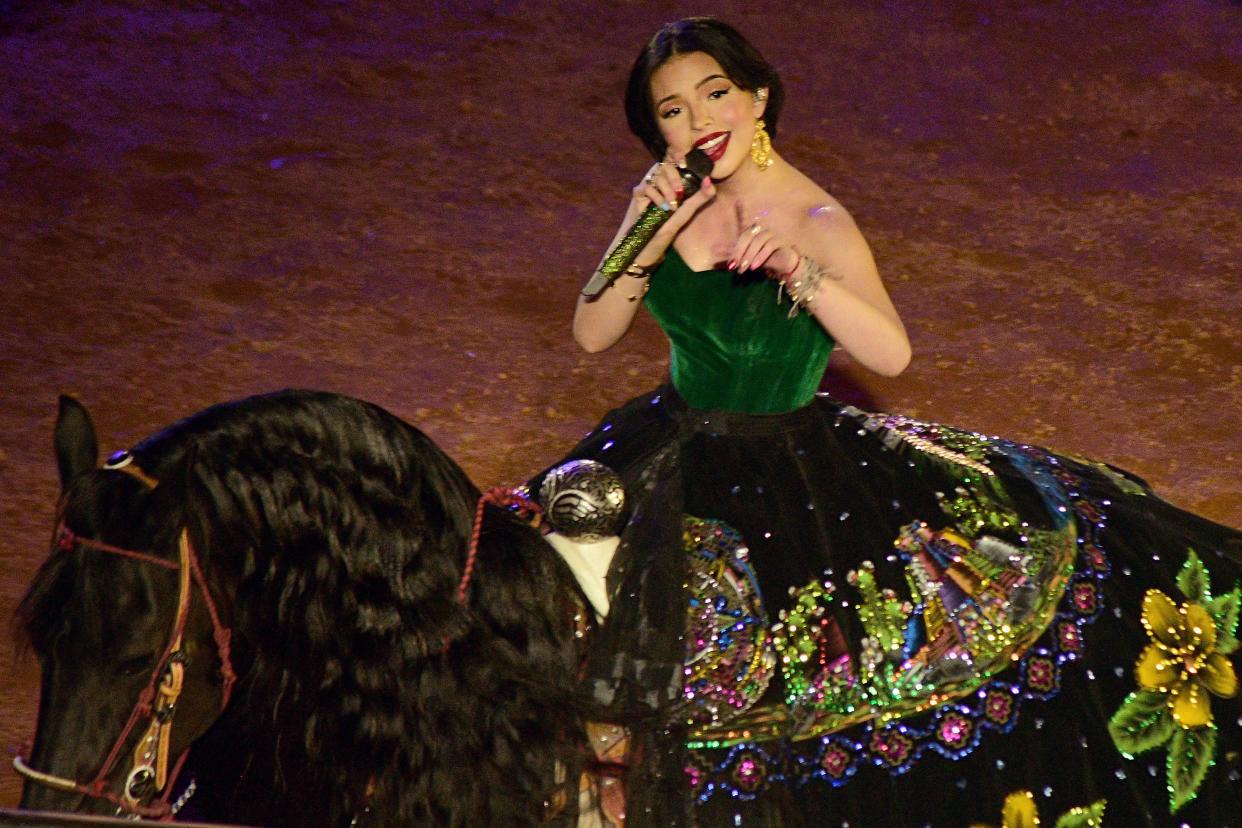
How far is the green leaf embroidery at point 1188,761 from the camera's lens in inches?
81.3

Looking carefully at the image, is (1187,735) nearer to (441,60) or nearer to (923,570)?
(923,570)

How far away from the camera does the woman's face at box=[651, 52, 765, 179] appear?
2.20 meters

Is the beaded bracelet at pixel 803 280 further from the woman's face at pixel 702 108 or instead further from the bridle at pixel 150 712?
the bridle at pixel 150 712

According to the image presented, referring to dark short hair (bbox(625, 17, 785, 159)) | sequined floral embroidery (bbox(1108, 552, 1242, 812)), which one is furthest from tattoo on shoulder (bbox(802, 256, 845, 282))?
sequined floral embroidery (bbox(1108, 552, 1242, 812))

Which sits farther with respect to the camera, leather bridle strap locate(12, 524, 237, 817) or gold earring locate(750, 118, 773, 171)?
gold earring locate(750, 118, 773, 171)

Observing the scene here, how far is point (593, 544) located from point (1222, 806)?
96 cm

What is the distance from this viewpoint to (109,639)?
153 centimetres

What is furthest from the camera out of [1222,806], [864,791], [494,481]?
[494,481]

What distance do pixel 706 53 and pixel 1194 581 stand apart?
1061 millimetres

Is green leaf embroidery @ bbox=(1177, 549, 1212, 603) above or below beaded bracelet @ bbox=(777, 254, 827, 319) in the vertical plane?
below

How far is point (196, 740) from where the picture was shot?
68.5 inches

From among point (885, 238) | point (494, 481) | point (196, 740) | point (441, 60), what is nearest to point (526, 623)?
point (196, 740)
